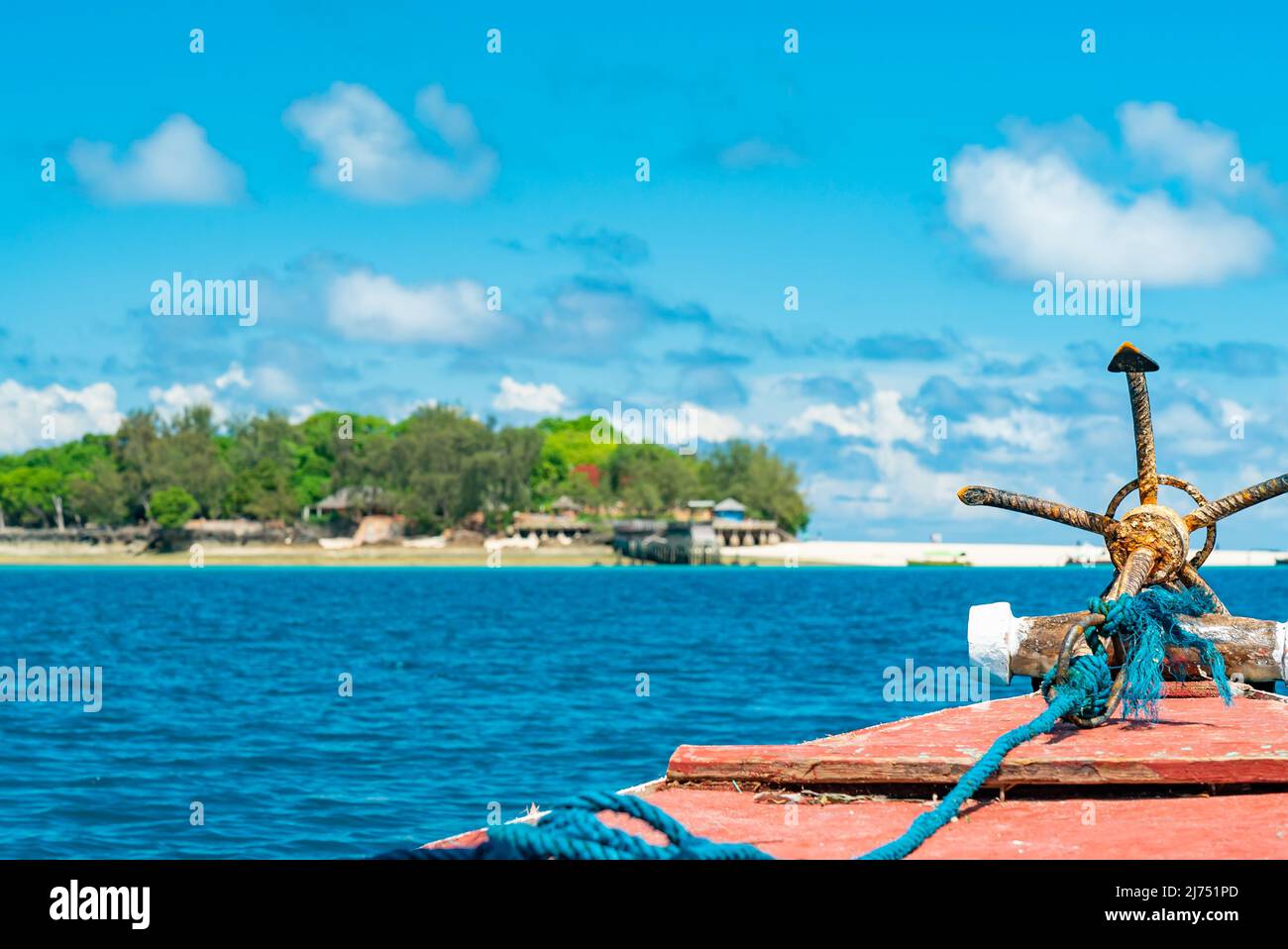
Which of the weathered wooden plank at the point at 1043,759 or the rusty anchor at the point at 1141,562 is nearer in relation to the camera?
the weathered wooden plank at the point at 1043,759

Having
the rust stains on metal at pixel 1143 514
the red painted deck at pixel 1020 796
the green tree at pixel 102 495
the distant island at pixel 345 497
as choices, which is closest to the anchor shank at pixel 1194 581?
the rust stains on metal at pixel 1143 514

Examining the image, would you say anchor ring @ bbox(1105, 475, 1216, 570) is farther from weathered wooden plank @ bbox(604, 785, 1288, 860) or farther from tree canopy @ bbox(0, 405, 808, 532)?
tree canopy @ bbox(0, 405, 808, 532)

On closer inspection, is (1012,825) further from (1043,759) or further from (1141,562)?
(1141,562)

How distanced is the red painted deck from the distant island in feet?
504

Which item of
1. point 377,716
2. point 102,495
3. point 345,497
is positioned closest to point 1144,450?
point 377,716

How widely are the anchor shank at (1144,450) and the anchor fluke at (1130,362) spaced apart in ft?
1.47

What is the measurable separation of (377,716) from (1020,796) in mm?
19005

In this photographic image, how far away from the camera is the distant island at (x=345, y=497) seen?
162125 millimetres

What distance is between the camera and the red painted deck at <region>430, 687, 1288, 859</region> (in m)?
5.60

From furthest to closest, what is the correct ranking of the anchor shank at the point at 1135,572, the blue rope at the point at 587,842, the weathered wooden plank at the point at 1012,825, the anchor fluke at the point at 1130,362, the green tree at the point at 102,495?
the green tree at the point at 102,495, the anchor fluke at the point at 1130,362, the anchor shank at the point at 1135,572, the weathered wooden plank at the point at 1012,825, the blue rope at the point at 587,842

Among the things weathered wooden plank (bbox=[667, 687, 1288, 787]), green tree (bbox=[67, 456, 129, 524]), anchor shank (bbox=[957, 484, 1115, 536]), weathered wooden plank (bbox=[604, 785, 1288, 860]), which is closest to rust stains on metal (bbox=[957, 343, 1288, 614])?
anchor shank (bbox=[957, 484, 1115, 536])

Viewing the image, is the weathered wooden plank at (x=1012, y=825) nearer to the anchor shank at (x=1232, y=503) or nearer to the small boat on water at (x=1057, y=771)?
the small boat on water at (x=1057, y=771)

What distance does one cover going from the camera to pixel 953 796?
6.07m
